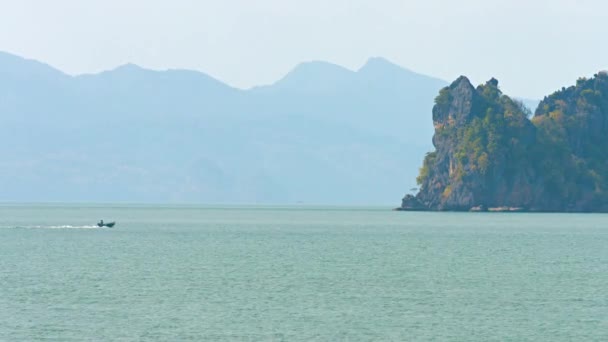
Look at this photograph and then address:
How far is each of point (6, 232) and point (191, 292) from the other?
342 ft

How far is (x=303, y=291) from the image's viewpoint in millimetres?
83312

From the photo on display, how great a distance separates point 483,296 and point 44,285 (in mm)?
31128

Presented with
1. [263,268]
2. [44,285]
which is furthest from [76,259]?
[44,285]

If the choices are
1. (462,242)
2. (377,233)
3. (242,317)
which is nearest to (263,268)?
(242,317)

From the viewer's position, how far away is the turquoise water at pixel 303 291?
212 feet

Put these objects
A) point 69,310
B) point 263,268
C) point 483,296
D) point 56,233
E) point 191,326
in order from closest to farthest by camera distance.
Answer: point 191,326 < point 69,310 < point 483,296 < point 263,268 < point 56,233

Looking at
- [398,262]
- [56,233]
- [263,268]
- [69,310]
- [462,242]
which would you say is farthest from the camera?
[56,233]

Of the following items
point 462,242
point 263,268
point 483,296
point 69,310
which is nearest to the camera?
point 69,310

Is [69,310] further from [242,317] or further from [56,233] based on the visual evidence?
[56,233]

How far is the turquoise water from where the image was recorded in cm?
6469

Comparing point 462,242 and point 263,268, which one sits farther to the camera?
point 462,242

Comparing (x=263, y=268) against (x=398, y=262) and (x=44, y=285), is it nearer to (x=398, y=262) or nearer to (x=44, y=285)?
(x=398, y=262)

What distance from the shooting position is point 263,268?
103250 millimetres

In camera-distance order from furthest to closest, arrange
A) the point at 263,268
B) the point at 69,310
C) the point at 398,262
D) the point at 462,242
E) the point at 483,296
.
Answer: the point at 462,242 → the point at 398,262 → the point at 263,268 → the point at 483,296 → the point at 69,310
